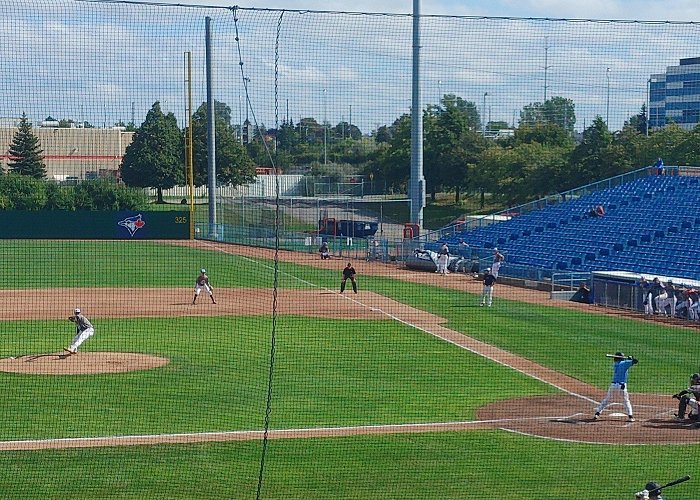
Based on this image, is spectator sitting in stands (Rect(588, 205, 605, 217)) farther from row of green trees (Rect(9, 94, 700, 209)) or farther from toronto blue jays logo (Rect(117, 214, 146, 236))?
toronto blue jays logo (Rect(117, 214, 146, 236))

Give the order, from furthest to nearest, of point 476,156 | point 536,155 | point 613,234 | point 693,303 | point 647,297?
point 536,155 → point 476,156 → point 613,234 → point 647,297 → point 693,303

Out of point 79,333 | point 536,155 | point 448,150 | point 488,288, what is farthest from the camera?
point 536,155

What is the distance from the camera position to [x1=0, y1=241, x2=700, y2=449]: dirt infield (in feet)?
46.3

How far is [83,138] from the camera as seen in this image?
12.8 meters

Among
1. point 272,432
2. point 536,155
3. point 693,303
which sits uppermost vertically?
point 536,155

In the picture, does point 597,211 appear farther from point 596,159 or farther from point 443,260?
point 443,260

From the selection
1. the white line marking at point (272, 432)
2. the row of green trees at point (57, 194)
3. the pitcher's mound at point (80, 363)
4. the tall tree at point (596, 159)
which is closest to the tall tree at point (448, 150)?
the tall tree at point (596, 159)

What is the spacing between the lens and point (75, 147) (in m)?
13.2

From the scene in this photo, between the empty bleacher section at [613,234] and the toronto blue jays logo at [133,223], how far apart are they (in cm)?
1093

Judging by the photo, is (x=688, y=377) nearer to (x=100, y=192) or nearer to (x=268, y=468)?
(x=268, y=468)

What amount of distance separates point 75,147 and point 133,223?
1020 inches

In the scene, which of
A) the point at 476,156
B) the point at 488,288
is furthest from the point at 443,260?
the point at 488,288

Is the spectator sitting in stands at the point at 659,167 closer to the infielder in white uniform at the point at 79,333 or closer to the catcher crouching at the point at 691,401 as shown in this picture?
the catcher crouching at the point at 691,401

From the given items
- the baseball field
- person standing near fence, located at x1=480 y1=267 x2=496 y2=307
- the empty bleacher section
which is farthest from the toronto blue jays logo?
person standing near fence, located at x1=480 y1=267 x2=496 y2=307
